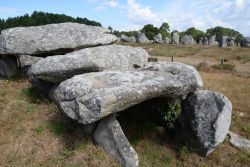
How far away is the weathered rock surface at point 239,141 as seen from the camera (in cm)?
1112

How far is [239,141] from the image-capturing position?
11.3 m

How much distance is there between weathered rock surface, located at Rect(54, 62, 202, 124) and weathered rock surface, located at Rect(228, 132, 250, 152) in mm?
2229

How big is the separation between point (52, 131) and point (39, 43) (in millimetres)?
4001

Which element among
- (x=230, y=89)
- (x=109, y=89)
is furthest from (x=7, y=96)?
(x=230, y=89)

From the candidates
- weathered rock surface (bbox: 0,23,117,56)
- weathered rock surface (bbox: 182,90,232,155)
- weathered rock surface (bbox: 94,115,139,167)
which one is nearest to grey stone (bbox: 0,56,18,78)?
weathered rock surface (bbox: 0,23,117,56)

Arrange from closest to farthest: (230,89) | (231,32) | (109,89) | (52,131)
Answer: (109,89), (52,131), (230,89), (231,32)

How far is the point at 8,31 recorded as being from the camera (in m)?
13.4

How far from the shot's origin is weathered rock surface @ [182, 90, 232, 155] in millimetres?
10312

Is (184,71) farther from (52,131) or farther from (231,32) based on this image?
(231,32)

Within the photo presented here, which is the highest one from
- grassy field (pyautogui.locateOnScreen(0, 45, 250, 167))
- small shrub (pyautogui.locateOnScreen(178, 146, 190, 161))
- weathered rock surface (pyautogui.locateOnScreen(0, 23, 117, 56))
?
weathered rock surface (pyautogui.locateOnScreen(0, 23, 117, 56))

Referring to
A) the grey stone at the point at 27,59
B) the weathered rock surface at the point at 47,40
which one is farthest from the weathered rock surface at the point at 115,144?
the grey stone at the point at 27,59

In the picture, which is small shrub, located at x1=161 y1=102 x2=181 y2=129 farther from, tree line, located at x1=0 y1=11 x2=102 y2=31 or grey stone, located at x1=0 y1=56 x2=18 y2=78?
tree line, located at x1=0 y1=11 x2=102 y2=31

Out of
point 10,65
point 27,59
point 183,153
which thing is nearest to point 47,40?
point 27,59

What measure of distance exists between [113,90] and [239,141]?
480 centimetres
